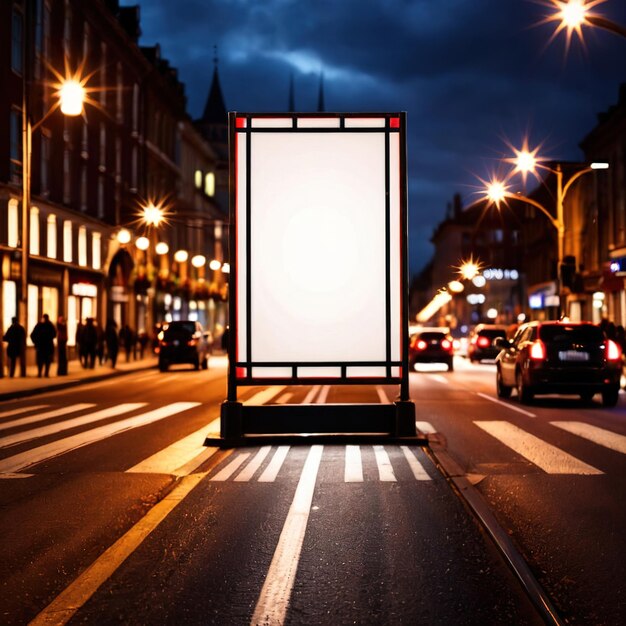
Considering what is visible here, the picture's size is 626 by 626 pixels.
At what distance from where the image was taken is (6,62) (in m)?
32.5

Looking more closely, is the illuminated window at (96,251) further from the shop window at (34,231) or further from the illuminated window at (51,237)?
the shop window at (34,231)

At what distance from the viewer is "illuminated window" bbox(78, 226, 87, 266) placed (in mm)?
41438

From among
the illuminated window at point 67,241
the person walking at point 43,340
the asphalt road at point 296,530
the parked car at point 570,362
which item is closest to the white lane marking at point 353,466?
the asphalt road at point 296,530

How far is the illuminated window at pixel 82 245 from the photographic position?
1631 inches

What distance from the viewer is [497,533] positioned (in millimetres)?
6648

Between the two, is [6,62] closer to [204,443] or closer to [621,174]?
[204,443]

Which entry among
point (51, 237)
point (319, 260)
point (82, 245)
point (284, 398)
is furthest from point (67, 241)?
point (319, 260)

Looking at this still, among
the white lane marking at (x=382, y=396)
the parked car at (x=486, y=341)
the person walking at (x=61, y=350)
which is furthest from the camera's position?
the parked car at (x=486, y=341)

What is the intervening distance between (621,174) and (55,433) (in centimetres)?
4001

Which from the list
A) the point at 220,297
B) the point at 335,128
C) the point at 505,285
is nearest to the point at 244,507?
the point at 335,128

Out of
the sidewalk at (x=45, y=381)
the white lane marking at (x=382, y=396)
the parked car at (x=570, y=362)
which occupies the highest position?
the parked car at (x=570, y=362)

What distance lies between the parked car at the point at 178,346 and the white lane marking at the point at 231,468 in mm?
23778

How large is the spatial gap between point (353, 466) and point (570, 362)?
31.4 feet

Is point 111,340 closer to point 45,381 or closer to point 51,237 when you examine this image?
point 51,237
